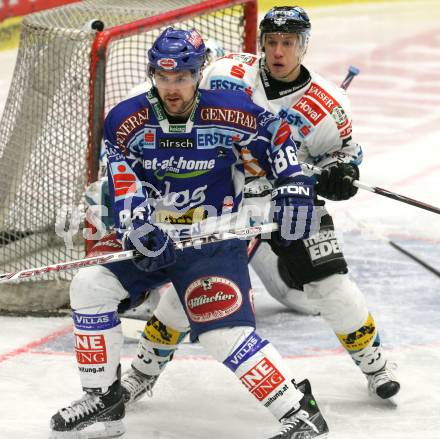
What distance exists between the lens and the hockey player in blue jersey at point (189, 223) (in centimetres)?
370

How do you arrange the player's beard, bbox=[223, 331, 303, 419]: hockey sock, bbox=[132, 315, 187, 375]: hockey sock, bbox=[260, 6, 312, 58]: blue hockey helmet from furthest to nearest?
1. bbox=[260, 6, 312, 58]: blue hockey helmet
2. bbox=[132, 315, 187, 375]: hockey sock
3. the player's beard
4. bbox=[223, 331, 303, 419]: hockey sock

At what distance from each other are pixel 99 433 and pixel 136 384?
34 centimetres

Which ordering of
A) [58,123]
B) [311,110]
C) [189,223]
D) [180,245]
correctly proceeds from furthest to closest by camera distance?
[58,123]
[311,110]
[189,223]
[180,245]

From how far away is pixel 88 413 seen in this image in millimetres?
3859

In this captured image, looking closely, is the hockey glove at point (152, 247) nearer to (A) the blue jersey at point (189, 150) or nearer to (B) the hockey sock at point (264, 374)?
(A) the blue jersey at point (189, 150)

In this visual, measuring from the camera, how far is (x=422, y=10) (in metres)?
11.5

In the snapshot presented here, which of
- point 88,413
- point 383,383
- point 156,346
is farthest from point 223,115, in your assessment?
point 383,383

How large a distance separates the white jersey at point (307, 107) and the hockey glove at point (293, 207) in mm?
435

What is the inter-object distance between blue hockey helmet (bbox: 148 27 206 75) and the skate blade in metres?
1.12

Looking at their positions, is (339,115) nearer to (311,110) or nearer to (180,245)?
(311,110)

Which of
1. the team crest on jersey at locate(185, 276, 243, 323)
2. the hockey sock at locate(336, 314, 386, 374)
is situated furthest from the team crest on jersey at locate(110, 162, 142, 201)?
the hockey sock at locate(336, 314, 386, 374)

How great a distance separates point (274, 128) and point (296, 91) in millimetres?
548

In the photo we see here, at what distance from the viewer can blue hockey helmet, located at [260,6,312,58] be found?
14.2 ft

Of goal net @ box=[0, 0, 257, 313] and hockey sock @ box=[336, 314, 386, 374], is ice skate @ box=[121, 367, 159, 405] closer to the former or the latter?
hockey sock @ box=[336, 314, 386, 374]
